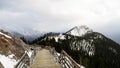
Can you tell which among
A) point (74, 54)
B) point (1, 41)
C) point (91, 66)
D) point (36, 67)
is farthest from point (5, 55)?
point (91, 66)

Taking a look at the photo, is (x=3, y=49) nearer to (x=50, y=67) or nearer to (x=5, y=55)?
(x=5, y=55)

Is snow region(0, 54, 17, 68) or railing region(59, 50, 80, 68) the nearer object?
railing region(59, 50, 80, 68)

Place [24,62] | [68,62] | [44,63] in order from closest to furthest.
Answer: [68,62] → [24,62] → [44,63]

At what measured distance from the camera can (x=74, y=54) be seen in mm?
125062

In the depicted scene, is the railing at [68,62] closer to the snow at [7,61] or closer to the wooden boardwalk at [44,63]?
the wooden boardwalk at [44,63]

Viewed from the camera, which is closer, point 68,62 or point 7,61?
point 68,62

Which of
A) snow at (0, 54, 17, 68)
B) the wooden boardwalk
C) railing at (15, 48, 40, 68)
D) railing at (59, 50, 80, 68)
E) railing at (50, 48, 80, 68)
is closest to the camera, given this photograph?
railing at (59, 50, 80, 68)

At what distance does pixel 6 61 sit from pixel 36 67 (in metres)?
4.34

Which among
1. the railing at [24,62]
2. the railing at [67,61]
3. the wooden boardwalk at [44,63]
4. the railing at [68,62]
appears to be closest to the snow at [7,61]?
the wooden boardwalk at [44,63]

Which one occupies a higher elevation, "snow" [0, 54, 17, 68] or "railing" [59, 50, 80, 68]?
"railing" [59, 50, 80, 68]

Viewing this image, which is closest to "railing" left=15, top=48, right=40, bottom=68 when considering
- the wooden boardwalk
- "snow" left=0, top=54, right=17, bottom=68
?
the wooden boardwalk

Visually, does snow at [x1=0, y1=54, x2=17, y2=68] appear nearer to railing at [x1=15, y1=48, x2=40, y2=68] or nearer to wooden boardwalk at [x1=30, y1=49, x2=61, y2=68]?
wooden boardwalk at [x1=30, y1=49, x2=61, y2=68]

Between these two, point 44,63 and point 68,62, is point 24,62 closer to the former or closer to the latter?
point 68,62

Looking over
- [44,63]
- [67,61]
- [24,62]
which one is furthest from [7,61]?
[67,61]
